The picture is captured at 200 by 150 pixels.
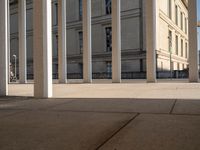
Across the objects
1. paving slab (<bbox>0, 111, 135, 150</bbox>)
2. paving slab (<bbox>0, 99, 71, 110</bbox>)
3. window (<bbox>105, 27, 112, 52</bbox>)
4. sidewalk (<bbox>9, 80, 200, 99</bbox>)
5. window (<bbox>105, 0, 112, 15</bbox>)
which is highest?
window (<bbox>105, 0, 112, 15</bbox>)

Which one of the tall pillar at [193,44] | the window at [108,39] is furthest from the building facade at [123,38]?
the tall pillar at [193,44]

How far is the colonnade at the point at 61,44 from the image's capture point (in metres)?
10.9

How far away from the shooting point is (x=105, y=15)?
47.3 m

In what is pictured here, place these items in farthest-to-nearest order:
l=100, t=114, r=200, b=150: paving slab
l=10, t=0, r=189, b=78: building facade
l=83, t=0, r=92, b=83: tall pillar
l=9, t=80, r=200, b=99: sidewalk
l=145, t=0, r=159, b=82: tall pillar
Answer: l=10, t=0, r=189, b=78: building facade < l=83, t=0, r=92, b=83: tall pillar < l=145, t=0, r=159, b=82: tall pillar < l=9, t=80, r=200, b=99: sidewalk < l=100, t=114, r=200, b=150: paving slab

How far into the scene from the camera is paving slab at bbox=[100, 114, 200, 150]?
12.2 ft

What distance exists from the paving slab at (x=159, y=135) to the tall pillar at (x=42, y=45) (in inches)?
247

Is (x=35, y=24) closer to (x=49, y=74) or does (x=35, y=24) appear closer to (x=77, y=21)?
(x=49, y=74)

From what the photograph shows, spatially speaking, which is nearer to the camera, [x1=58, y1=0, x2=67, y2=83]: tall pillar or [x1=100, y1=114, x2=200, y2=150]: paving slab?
[x1=100, y1=114, x2=200, y2=150]: paving slab

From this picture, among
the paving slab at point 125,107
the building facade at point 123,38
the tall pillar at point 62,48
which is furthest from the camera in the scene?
the building facade at point 123,38

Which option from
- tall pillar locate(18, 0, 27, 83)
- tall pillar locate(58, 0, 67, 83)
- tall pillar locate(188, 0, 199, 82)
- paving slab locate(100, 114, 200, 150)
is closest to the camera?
paving slab locate(100, 114, 200, 150)

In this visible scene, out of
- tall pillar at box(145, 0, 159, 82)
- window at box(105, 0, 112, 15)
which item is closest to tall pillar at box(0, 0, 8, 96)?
tall pillar at box(145, 0, 159, 82)

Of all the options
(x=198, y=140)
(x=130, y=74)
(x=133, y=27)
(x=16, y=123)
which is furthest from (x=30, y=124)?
(x=133, y=27)

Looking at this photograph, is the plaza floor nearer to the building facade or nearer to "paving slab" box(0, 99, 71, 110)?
"paving slab" box(0, 99, 71, 110)

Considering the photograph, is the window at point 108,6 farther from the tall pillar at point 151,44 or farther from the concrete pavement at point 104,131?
the concrete pavement at point 104,131
